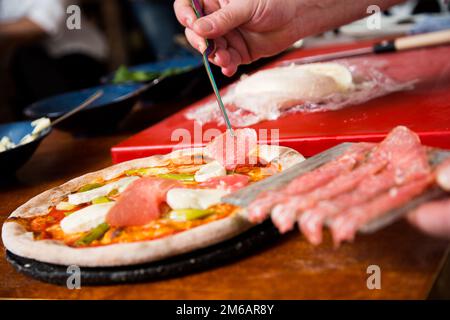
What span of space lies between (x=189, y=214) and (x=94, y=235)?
19cm

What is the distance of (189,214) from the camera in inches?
44.5

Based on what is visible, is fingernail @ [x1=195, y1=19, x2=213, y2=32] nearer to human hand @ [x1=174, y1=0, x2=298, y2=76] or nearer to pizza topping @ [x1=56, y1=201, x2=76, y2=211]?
human hand @ [x1=174, y1=0, x2=298, y2=76]

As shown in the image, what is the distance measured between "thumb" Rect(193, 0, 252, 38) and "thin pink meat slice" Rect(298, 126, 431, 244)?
28.5 inches

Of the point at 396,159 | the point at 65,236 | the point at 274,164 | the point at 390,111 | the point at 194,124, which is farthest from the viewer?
the point at 194,124

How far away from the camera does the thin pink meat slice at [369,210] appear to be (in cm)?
86

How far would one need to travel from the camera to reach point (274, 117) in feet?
5.95

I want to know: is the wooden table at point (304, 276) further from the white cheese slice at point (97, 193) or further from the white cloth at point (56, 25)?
the white cloth at point (56, 25)

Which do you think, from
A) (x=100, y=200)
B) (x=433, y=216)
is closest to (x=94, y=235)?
(x=100, y=200)

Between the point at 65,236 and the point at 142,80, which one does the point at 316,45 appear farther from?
the point at 65,236

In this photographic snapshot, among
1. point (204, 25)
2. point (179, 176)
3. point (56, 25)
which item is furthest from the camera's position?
point (56, 25)

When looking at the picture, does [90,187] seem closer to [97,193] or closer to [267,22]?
[97,193]

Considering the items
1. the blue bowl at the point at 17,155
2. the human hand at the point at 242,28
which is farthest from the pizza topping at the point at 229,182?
the blue bowl at the point at 17,155

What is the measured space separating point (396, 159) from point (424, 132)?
1.51 ft
